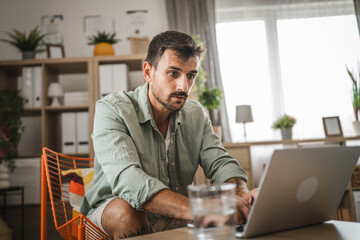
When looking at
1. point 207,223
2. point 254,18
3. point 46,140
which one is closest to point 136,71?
point 46,140

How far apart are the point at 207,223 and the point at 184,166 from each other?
858mm

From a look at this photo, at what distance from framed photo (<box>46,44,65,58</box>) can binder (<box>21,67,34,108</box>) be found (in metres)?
0.30

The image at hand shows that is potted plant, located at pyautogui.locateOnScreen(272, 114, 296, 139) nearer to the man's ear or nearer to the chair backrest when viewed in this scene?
the chair backrest

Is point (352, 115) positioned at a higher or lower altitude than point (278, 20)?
lower

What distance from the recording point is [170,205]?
0.84 metres

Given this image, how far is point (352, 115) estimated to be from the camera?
11.6ft

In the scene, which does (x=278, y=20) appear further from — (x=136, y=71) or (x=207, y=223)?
(x=207, y=223)

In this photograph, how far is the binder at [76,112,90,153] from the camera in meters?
2.91

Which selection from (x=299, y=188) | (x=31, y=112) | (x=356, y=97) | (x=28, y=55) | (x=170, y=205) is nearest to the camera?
(x=299, y=188)

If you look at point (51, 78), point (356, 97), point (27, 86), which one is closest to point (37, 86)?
point (27, 86)

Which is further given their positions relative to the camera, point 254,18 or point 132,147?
point 254,18

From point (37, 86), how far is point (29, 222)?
1214mm

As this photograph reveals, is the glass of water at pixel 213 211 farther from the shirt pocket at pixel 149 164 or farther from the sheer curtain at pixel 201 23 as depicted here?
the sheer curtain at pixel 201 23

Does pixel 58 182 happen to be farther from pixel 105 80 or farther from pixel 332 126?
pixel 332 126
